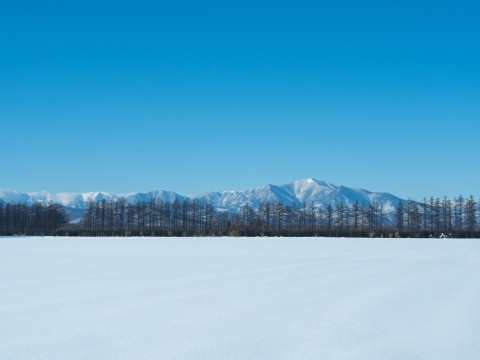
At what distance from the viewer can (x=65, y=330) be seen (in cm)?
553

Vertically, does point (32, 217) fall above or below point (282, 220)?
above

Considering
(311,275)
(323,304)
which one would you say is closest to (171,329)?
(323,304)

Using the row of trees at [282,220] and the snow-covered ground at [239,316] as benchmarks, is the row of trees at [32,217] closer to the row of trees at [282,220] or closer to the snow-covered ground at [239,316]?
the row of trees at [282,220]

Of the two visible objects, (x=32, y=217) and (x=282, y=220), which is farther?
(x=282, y=220)

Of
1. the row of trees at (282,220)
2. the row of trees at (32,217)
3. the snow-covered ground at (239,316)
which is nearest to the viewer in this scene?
the snow-covered ground at (239,316)

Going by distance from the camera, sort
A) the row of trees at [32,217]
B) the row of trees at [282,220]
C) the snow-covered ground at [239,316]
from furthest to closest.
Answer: the row of trees at [32,217], the row of trees at [282,220], the snow-covered ground at [239,316]

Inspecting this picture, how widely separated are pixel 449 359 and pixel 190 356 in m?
2.27

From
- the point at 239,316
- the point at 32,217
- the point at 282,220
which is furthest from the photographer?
the point at 282,220

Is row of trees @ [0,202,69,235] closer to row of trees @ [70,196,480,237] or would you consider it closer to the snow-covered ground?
row of trees @ [70,196,480,237]

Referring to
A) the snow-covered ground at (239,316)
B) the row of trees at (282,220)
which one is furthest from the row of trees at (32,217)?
the snow-covered ground at (239,316)

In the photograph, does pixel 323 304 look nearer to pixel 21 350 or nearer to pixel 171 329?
pixel 171 329

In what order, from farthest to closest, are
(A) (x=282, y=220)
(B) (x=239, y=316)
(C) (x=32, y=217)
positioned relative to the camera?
(A) (x=282, y=220) → (C) (x=32, y=217) → (B) (x=239, y=316)

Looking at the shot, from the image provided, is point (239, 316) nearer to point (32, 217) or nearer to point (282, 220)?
point (282, 220)

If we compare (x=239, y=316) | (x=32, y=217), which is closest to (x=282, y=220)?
(x=32, y=217)
